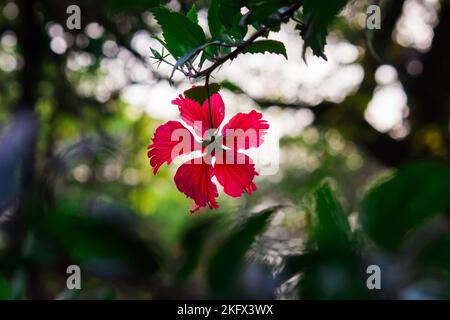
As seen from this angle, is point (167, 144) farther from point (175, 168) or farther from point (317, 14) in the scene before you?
point (175, 168)

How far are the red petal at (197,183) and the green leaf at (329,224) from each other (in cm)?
8

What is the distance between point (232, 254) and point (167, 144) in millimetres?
96

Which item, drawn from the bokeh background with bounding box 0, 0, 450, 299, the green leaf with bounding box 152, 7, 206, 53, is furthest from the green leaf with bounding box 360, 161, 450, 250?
the green leaf with bounding box 152, 7, 206, 53

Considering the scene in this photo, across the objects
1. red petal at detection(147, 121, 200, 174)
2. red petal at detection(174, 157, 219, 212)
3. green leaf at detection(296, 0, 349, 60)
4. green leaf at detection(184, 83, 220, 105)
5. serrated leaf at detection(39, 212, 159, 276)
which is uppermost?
green leaf at detection(296, 0, 349, 60)

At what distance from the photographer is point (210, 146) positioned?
34 cm

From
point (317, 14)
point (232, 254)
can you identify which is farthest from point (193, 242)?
point (317, 14)

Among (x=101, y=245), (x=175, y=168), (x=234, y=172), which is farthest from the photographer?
(x=175, y=168)

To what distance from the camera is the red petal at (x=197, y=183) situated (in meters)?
0.33

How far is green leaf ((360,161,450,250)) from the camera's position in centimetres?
24

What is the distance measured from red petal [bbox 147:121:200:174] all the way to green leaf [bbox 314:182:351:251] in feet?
0.31

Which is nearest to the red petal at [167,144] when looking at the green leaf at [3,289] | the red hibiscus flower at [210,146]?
the red hibiscus flower at [210,146]

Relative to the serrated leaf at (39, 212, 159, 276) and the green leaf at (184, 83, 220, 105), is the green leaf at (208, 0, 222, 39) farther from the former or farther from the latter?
the serrated leaf at (39, 212, 159, 276)

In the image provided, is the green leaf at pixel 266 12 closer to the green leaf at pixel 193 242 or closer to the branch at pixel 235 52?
the branch at pixel 235 52
